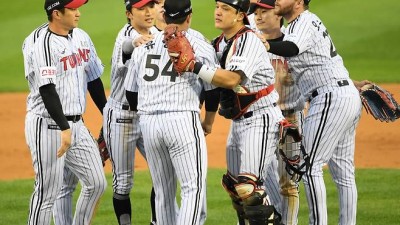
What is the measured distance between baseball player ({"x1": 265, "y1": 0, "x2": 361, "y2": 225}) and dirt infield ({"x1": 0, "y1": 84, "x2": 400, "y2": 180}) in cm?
430

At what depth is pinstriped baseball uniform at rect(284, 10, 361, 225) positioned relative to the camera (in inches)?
312

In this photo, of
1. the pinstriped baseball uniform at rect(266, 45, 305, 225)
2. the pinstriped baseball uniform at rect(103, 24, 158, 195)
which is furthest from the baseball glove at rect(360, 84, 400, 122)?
the pinstriped baseball uniform at rect(103, 24, 158, 195)

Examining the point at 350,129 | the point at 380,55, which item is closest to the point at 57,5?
the point at 350,129

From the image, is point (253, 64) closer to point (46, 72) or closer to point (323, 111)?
point (323, 111)

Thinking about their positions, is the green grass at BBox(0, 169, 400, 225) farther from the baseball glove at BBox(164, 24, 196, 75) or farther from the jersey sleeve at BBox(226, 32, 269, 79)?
the baseball glove at BBox(164, 24, 196, 75)

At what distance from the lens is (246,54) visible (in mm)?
7266

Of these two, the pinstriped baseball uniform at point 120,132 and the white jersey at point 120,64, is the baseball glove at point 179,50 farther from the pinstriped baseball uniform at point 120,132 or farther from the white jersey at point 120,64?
the pinstriped baseball uniform at point 120,132

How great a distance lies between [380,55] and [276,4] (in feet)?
37.5

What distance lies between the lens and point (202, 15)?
2136 centimetres

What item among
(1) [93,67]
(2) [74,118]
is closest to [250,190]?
(2) [74,118]

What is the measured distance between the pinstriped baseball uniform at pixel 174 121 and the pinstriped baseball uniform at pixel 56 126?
2.10 ft

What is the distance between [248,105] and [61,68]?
1.52 m

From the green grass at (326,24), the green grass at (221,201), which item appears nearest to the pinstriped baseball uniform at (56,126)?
the green grass at (221,201)

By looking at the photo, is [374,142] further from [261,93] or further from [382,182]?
[261,93]
